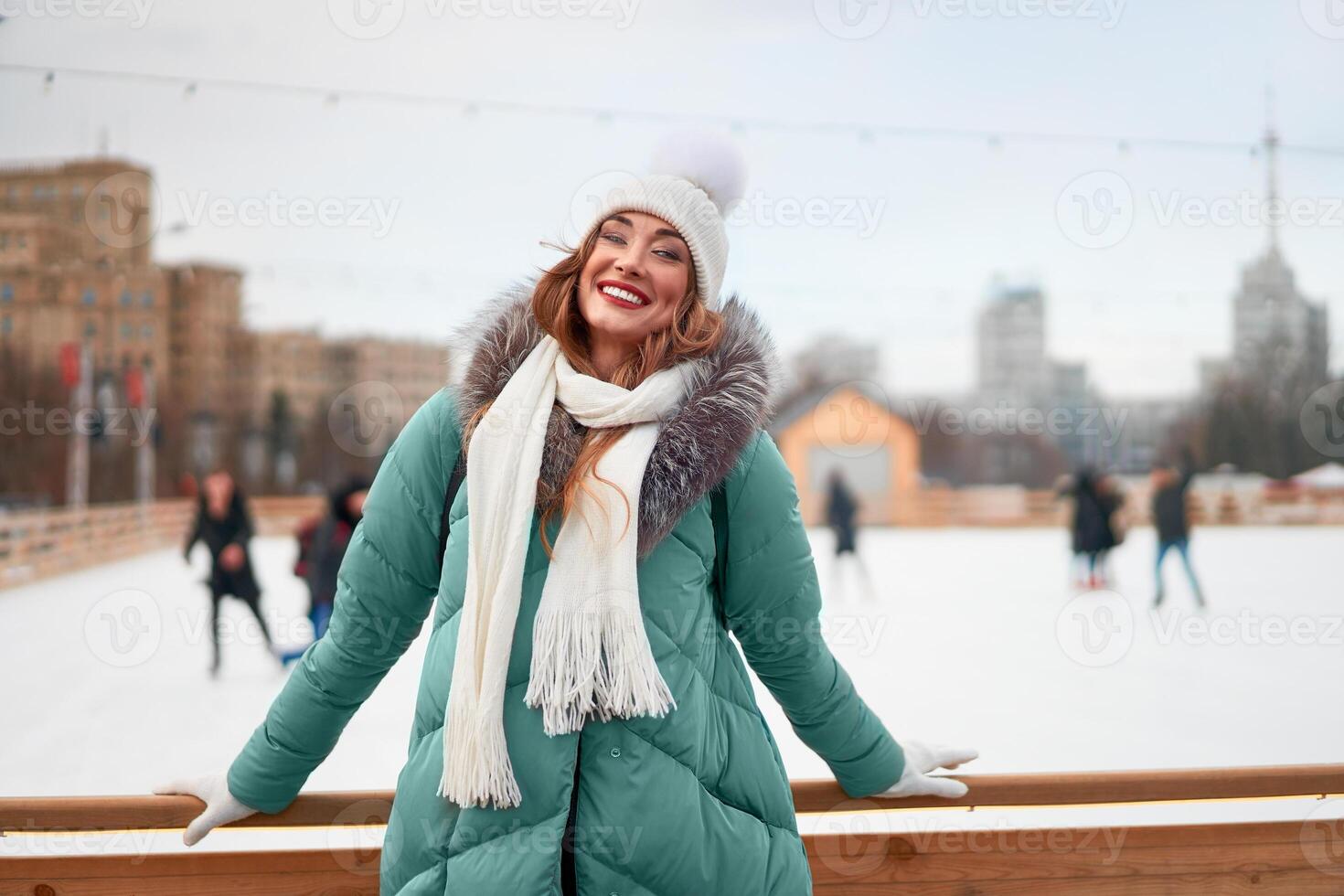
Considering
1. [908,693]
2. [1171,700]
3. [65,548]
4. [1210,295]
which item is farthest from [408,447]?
[1210,295]

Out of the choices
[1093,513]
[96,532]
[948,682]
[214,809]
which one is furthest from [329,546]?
[96,532]

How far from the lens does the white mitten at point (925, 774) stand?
111 centimetres

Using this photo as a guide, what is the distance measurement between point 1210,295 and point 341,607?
12.3 m

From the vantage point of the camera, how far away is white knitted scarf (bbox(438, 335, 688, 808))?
2.62ft

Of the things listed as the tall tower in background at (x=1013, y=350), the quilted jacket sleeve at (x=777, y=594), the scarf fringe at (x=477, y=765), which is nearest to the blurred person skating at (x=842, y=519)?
Result: the quilted jacket sleeve at (x=777, y=594)

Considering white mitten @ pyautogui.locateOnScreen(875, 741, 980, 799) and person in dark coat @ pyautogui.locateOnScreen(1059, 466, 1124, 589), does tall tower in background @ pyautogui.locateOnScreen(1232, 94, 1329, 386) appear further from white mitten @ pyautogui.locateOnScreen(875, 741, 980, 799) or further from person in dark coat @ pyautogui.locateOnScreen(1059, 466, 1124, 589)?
white mitten @ pyautogui.locateOnScreen(875, 741, 980, 799)

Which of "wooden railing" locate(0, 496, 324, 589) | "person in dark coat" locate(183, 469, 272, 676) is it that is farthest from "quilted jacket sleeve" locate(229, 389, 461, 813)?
"wooden railing" locate(0, 496, 324, 589)

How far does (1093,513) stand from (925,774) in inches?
202

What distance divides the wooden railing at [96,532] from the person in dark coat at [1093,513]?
5984 mm

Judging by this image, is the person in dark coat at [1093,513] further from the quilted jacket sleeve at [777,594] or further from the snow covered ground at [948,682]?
the quilted jacket sleeve at [777,594]

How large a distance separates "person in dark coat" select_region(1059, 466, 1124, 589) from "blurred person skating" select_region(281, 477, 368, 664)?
4.09 meters

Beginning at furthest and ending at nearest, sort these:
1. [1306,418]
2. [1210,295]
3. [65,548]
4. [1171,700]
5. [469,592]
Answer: [1306,418] → [1210,295] → [65,548] → [1171,700] → [469,592]

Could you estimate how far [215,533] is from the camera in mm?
3797

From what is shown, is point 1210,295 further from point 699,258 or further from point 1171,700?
point 699,258
